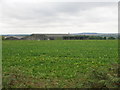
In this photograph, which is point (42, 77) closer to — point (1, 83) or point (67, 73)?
point (67, 73)

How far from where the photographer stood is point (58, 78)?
4906mm

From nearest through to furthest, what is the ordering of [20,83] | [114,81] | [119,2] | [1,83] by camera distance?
[119,2] < [114,81] < [1,83] < [20,83]

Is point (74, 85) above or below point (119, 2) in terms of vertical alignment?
below

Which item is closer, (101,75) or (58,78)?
(101,75)

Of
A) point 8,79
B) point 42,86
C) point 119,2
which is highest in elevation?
point 119,2

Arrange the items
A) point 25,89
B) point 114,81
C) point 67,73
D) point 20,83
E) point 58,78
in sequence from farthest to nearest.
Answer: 1. point 67,73
2. point 58,78
3. point 20,83
4. point 25,89
5. point 114,81

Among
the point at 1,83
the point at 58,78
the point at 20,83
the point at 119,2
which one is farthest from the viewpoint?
the point at 58,78

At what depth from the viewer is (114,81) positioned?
11.2 ft

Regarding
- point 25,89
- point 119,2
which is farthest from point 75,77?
point 119,2

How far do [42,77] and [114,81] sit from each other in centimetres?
234

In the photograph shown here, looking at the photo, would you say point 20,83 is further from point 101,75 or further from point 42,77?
point 101,75

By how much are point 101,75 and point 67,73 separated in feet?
6.15

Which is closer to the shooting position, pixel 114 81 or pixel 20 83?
pixel 114 81

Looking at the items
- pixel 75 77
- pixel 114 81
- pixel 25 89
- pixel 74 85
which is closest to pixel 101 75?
pixel 114 81
